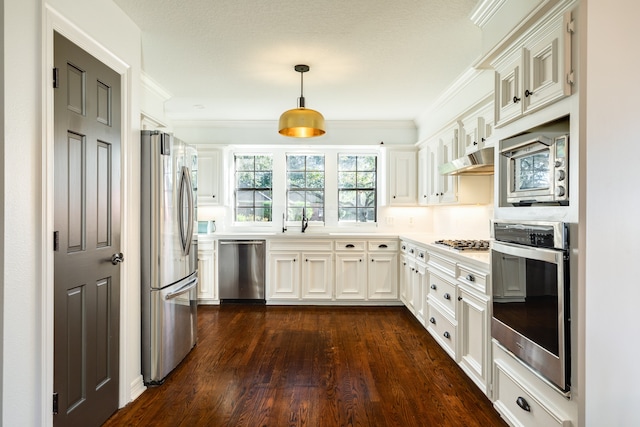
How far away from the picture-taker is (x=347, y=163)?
534 centimetres

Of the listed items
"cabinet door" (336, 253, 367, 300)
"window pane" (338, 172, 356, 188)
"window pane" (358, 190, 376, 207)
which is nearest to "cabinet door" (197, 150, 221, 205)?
"window pane" (338, 172, 356, 188)

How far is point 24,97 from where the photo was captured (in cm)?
153

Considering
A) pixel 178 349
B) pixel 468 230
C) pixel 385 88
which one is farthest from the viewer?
pixel 468 230

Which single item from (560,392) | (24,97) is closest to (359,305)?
(560,392)

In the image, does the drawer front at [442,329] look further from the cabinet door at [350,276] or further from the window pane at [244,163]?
the window pane at [244,163]

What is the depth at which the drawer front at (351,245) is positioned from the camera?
4621mm

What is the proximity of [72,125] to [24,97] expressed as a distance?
30cm

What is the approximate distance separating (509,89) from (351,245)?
2923 millimetres

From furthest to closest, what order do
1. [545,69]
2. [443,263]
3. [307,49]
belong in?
[443,263], [307,49], [545,69]

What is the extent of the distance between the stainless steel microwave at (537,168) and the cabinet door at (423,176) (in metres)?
2.43

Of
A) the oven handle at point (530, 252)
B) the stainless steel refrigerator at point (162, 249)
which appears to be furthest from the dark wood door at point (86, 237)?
the oven handle at point (530, 252)

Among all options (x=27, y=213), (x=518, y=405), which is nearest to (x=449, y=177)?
(x=518, y=405)

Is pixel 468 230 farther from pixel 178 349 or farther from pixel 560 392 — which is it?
pixel 178 349

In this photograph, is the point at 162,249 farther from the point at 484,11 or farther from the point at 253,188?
the point at 253,188
